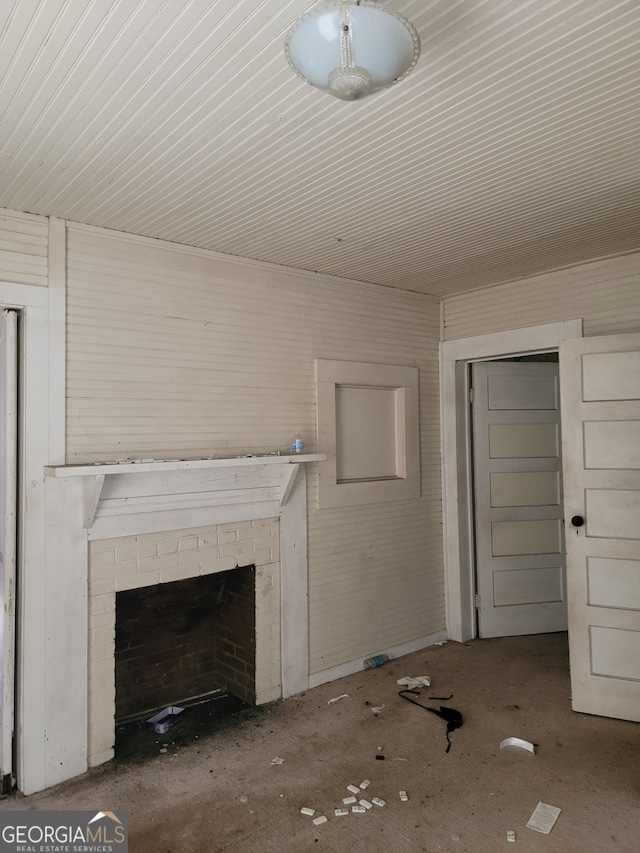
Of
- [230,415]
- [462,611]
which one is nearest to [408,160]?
[230,415]

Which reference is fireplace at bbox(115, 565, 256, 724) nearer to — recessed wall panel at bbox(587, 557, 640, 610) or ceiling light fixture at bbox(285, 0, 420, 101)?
recessed wall panel at bbox(587, 557, 640, 610)

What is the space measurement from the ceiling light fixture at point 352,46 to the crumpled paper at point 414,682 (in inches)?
135

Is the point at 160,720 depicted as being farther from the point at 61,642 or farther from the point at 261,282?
the point at 261,282

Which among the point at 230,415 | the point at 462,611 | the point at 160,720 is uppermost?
the point at 230,415

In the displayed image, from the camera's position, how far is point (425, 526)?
4.49 metres

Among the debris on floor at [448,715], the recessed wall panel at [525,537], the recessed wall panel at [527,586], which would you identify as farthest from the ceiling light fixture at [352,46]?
the recessed wall panel at [527,586]

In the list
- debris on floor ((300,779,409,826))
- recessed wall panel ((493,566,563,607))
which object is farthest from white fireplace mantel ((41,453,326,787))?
recessed wall panel ((493,566,563,607))

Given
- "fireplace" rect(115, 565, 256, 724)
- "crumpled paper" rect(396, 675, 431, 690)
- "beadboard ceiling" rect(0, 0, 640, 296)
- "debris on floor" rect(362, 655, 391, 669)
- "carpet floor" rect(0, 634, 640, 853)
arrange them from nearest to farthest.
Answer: "beadboard ceiling" rect(0, 0, 640, 296) → "carpet floor" rect(0, 634, 640, 853) → "fireplace" rect(115, 565, 256, 724) → "crumpled paper" rect(396, 675, 431, 690) → "debris on floor" rect(362, 655, 391, 669)

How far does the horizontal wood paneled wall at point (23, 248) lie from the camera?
271 centimetres

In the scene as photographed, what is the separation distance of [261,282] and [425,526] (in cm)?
224

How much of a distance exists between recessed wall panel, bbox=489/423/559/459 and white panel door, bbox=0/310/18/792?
3.41 metres

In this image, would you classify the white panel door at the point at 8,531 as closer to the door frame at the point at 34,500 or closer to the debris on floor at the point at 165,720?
the door frame at the point at 34,500

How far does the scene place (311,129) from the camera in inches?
82.7

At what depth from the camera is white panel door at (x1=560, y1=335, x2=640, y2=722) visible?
3.21m
